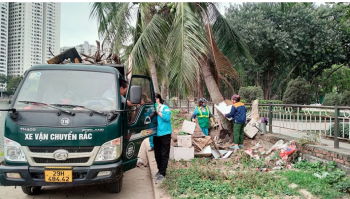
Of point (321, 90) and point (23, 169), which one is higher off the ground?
point (321, 90)

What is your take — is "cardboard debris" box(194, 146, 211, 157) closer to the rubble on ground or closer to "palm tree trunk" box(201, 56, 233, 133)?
the rubble on ground

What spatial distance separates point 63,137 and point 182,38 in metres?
3.97

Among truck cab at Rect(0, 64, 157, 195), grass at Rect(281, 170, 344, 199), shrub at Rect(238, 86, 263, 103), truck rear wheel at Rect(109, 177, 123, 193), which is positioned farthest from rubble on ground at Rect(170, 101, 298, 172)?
shrub at Rect(238, 86, 263, 103)

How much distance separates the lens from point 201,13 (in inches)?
305

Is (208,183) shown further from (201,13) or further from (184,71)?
(201,13)

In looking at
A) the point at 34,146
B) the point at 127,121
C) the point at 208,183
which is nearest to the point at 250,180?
the point at 208,183

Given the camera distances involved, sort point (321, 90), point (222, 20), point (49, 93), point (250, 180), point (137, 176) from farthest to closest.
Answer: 1. point (321, 90)
2. point (222, 20)
3. point (137, 176)
4. point (250, 180)
5. point (49, 93)

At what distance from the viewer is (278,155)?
19.3ft

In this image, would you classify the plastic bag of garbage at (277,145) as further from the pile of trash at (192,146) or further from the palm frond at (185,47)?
the palm frond at (185,47)

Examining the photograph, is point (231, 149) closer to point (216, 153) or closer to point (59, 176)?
point (216, 153)

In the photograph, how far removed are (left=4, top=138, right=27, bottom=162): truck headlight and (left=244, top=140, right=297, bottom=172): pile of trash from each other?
14.4ft

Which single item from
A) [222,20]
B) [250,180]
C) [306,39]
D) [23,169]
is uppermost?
[306,39]

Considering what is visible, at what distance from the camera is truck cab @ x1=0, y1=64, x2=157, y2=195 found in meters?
3.52

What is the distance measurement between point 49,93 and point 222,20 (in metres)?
6.14
